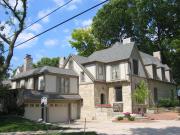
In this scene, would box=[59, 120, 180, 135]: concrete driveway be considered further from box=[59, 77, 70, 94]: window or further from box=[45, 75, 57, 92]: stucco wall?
box=[59, 77, 70, 94]: window

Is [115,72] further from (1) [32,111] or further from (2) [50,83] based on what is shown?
(1) [32,111]

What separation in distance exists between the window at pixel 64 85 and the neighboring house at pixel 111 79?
1.79 metres

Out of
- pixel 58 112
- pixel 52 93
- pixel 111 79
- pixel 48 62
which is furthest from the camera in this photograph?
pixel 48 62

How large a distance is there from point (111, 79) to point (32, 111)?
10.7 meters

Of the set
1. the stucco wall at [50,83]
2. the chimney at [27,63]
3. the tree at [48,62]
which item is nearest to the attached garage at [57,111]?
the stucco wall at [50,83]

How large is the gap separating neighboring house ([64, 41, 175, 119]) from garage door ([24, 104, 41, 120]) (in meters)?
6.06

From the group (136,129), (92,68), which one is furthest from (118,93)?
(136,129)

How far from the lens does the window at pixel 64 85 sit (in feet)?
108

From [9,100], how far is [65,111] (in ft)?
22.4

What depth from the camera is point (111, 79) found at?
33.9 m

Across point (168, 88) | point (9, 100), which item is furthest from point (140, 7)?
point (9, 100)

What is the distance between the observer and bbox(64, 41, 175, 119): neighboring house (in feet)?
105

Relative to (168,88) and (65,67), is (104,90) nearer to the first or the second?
(65,67)

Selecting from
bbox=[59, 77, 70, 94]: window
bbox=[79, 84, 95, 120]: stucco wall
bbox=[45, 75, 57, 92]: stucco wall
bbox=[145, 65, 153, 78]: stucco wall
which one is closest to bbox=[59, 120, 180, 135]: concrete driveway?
bbox=[79, 84, 95, 120]: stucco wall
